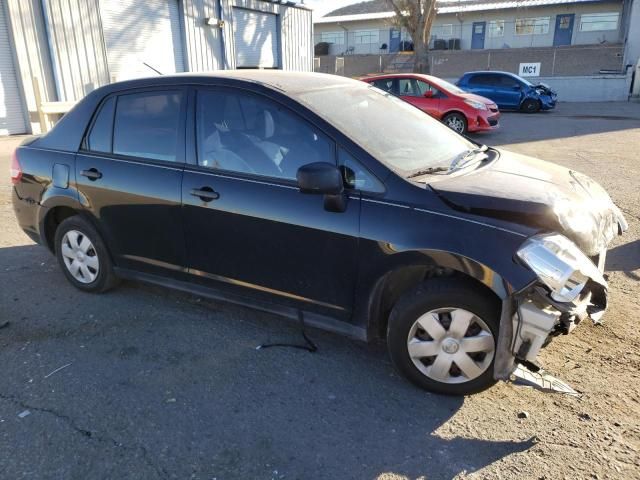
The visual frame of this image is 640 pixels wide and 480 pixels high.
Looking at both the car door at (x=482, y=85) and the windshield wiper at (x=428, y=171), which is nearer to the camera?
the windshield wiper at (x=428, y=171)

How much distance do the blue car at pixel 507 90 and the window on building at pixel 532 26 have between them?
22.1 metres

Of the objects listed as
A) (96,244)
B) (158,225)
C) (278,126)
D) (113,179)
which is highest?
(278,126)

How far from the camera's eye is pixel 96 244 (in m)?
4.21

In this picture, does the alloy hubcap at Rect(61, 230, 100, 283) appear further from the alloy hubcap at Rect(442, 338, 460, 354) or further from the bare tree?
the bare tree

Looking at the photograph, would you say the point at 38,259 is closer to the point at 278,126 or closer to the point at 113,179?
the point at 113,179

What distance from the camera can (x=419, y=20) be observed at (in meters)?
27.0

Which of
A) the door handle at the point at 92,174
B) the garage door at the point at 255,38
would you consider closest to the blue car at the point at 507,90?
the garage door at the point at 255,38

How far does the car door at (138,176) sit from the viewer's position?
12.2ft

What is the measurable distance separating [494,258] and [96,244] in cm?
306

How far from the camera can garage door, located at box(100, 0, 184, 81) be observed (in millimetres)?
16047

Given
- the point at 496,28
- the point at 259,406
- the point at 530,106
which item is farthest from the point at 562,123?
the point at 496,28

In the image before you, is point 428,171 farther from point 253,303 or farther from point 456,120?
point 456,120

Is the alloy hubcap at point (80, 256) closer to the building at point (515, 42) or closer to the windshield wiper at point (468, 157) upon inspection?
the windshield wiper at point (468, 157)

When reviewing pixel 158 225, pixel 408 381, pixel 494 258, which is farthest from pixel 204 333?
pixel 494 258
